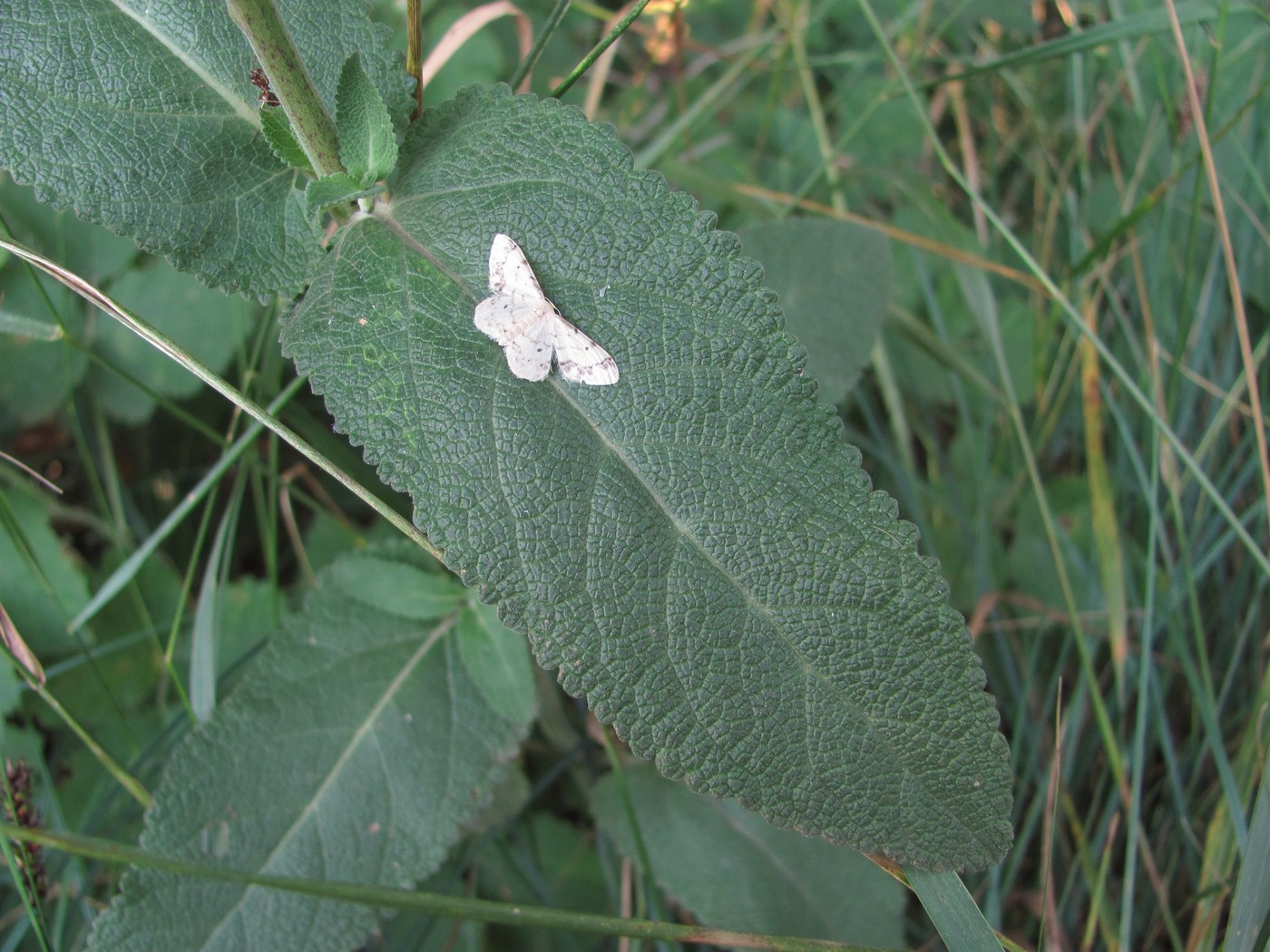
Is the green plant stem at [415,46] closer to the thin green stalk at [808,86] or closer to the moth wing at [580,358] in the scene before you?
the moth wing at [580,358]

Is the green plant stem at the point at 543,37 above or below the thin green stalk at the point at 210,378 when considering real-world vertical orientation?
above

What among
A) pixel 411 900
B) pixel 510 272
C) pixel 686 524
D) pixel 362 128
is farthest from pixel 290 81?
pixel 411 900

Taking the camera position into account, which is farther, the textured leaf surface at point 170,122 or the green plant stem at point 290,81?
the textured leaf surface at point 170,122

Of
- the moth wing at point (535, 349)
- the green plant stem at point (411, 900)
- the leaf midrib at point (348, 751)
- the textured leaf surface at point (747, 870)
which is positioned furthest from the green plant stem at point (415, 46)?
the textured leaf surface at point (747, 870)

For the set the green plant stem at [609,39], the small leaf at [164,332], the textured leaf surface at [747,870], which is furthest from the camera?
the small leaf at [164,332]

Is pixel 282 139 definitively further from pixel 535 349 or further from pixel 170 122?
pixel 535 349

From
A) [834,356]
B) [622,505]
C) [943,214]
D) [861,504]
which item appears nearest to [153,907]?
[622,505]

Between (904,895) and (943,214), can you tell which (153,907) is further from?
(943,214)
